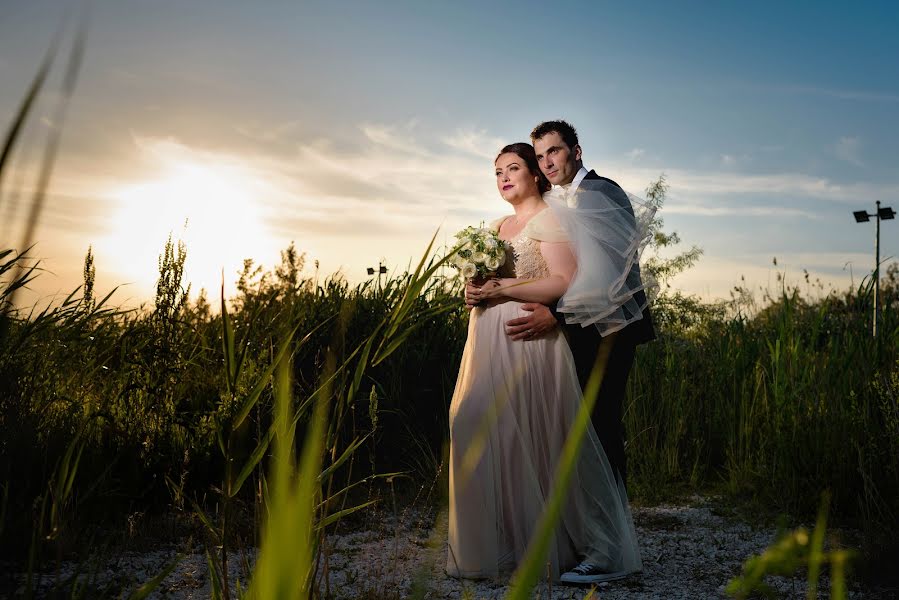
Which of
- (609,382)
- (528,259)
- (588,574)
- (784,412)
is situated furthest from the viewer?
(784,412)

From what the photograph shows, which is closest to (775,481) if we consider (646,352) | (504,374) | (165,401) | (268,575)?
(646,352)

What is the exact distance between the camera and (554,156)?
14.1ft

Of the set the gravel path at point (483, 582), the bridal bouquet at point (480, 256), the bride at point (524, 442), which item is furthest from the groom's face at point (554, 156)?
the gravel path at point (483, 582)

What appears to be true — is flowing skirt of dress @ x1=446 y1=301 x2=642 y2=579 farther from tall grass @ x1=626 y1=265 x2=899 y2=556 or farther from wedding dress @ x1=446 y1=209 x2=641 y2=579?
tall grass @ x1=626 y1=265 x2=899 y2=556

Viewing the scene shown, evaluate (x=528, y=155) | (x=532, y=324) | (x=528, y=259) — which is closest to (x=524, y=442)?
(x=532, y=324)

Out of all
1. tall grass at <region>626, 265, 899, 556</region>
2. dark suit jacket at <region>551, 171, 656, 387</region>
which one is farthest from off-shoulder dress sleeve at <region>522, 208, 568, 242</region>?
tall grass at <region>626, 265, 899, 556</region>

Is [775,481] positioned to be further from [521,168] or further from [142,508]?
[142,508]

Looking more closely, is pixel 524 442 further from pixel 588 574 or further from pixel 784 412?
pixel 784 412

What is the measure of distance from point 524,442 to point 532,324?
1.98 feet

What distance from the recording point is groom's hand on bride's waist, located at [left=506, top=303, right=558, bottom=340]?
398cm

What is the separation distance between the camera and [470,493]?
13.2ft

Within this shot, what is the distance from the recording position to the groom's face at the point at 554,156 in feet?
14.1

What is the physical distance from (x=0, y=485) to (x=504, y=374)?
2748 millimetres

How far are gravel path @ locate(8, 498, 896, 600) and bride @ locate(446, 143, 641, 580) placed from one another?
173mm
